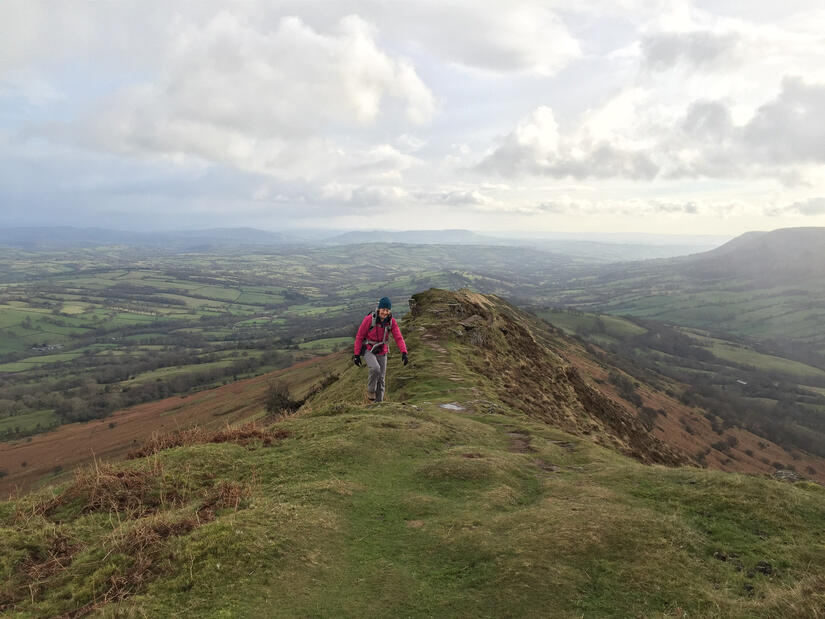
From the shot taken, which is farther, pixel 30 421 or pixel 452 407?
pixel 30 421

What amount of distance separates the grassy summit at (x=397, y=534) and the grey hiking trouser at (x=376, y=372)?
12.0ft

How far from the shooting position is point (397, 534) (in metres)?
8.47

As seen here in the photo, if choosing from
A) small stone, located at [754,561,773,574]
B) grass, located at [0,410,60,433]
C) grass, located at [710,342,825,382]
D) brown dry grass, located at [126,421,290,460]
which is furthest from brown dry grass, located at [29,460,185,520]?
grass, located at [710,342,825,382]

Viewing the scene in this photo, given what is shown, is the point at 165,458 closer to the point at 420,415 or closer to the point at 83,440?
the point at 420,415

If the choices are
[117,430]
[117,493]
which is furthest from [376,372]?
[117,430]

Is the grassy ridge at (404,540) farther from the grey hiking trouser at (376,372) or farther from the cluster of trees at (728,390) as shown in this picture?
the cluster of trees at (728,390)

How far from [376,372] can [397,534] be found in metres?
9.85

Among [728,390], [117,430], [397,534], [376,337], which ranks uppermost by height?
[376,337]

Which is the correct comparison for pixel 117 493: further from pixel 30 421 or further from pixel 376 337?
pixel 30 421

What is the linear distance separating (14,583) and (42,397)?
146528 mm

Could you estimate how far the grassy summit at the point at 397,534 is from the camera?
20.2 feet

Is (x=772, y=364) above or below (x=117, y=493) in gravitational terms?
below

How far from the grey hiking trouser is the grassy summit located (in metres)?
3.65

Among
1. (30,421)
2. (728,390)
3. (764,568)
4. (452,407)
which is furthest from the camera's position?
(728,390)
